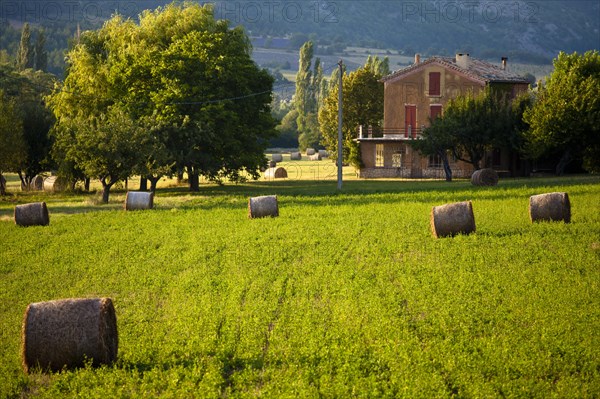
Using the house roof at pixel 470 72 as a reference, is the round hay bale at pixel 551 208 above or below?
below

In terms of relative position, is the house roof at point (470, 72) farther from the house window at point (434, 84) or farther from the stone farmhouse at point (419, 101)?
the house window at point (434, 84)

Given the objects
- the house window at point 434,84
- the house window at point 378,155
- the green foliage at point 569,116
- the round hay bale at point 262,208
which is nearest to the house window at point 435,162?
the house window at point 378,155

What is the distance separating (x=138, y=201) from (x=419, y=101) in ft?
136

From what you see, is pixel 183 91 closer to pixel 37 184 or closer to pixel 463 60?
pixel 37 184

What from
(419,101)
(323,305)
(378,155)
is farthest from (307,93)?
(323,305)

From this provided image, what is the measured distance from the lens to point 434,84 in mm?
78250

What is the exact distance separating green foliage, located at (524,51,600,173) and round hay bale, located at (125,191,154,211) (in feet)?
105

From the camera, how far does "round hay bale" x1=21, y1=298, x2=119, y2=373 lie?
44.5ft

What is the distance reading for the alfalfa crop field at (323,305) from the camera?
1294 cm

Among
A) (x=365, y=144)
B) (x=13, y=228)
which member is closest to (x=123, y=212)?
(x=13, y=228)

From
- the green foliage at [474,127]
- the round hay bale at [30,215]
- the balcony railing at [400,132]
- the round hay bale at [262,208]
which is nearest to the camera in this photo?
the round hay bale at [30,215]

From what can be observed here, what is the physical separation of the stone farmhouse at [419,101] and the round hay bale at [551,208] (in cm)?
4436

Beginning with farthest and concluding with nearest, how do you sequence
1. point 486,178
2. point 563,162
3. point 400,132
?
point 400,132 → point 563,162 → point 486,178

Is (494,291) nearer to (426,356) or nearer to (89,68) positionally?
(426,356)
